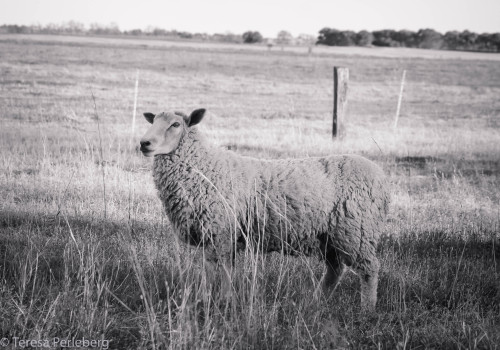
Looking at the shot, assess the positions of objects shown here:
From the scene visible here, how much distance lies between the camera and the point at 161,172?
15.5 ft

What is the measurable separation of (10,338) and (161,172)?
2.14m

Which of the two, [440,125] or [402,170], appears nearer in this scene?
[402,170]

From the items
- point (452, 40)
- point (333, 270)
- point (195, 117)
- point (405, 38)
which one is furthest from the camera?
point (405, 38)

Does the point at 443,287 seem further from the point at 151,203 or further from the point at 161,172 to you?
the point at 151,203

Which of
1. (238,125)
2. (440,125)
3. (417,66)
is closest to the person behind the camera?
(238,125)

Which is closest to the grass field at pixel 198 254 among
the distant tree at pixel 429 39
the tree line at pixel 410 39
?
the tree line at pixel 410 39

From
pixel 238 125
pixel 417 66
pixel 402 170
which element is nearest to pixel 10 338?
pixel 402 170

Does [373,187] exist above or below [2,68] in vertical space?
below

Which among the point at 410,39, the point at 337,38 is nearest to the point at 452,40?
the point at 410,39

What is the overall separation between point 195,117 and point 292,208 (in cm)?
141

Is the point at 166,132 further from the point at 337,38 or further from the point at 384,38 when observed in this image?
the point at 384,38

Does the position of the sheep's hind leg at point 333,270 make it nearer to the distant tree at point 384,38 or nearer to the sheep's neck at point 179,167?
the sheep's neck at point 179,167

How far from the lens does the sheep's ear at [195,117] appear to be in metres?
4.71

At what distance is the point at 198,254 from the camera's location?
429cm
